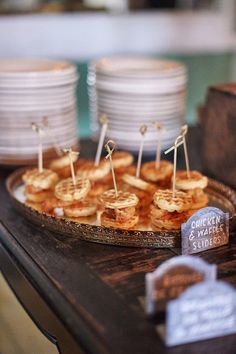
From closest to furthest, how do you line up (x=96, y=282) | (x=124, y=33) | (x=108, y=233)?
(x=96, y=282), (x=108, y=233), (x=124, y=33)

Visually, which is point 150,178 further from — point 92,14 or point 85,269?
point 92,14

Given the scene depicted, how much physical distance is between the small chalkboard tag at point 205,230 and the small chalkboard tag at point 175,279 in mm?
152

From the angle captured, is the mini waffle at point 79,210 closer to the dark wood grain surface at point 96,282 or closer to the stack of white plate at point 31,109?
the dark wood grain surface at point 96,282

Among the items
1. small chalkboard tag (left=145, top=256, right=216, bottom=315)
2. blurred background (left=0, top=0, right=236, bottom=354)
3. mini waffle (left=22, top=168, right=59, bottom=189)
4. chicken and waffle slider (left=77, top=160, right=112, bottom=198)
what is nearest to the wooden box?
chicken and waffle slider (left=77, top=160, right=112, bottom=198)

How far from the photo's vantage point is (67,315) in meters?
0.76

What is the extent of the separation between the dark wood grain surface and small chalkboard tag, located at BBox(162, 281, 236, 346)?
1 centimetres

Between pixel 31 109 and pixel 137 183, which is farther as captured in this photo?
pixel 31 109

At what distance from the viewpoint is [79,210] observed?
1.04 meters

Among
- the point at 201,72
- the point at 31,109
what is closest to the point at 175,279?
the point at 31,109

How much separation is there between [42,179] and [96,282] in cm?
33

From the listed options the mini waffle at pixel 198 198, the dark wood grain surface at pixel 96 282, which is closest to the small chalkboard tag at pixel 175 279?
the dark wood grain surface at pixel 96 282

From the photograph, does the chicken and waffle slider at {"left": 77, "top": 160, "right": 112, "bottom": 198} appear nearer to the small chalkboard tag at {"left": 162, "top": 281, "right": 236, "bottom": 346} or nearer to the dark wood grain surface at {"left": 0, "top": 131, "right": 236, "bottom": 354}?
the dark wood grain surface at {"left": 0, "top": 131, "right": 236, "bottom": 354}

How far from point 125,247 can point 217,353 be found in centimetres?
29

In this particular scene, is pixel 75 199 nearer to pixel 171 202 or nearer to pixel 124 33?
pixel 171 202
